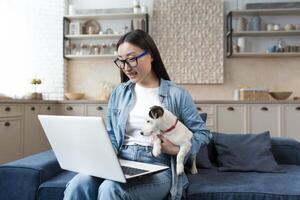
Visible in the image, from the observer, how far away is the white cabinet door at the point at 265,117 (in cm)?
355

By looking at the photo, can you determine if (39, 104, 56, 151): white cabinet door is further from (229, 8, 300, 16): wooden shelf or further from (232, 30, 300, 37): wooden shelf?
(229, 8, 300, 16): wooden shelf

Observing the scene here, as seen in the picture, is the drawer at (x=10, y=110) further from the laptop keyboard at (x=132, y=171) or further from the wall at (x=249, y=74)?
the laptop keyboard at (x=132, y=171)

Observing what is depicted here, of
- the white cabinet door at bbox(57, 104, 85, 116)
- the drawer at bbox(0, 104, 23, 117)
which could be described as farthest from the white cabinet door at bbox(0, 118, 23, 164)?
the white cabinet door at bbox(57, 104, 85, 116)

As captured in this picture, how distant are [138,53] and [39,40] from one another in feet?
10.3

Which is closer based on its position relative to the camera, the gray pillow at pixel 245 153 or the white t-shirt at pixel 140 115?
the white t-shirt at pixel 140 115

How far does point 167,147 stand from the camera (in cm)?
131

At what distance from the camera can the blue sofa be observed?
132cm

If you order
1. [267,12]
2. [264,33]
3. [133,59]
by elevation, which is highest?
[267,12]

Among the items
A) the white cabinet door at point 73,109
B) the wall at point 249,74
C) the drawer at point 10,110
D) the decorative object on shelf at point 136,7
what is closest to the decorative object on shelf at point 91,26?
the wall at point 249,74

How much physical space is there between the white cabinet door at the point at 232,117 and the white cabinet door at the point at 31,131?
2153 mm

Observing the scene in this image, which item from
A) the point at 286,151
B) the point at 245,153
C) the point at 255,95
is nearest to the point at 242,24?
the point at 255,95

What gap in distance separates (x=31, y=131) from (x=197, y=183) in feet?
8.10

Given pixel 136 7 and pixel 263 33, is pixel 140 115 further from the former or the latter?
pixel 263 33

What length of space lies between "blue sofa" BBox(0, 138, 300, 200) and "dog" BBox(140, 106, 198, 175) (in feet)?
0.67
